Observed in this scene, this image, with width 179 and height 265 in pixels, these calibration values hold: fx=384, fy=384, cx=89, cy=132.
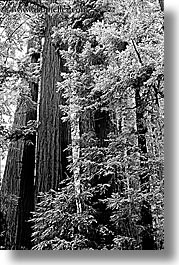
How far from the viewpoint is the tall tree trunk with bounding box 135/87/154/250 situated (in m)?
1.66

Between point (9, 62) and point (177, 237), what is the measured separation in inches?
44.5

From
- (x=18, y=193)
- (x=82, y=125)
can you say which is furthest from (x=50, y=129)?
(x=18, y=193)

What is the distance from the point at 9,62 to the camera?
6.09 ft

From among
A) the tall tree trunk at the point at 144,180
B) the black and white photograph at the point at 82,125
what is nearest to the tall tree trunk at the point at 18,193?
the black and white photograph at the point at 82,125

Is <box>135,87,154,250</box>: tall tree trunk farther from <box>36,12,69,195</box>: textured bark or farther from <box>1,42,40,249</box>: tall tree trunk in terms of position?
<box>1,42,40,249</box>: tall tree trunk

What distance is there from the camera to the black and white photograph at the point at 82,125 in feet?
5.48

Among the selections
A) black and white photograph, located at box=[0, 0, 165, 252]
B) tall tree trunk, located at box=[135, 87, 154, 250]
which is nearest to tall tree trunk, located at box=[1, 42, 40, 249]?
black and white photograph, located at box=[0, 0, 165, 252]

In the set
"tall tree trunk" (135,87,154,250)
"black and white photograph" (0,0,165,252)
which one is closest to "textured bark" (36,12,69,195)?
"black and white photograph" (0,0,165,252)

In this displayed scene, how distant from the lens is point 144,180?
172cm

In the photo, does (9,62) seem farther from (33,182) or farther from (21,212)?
(21,212)

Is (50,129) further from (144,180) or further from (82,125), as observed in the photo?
(144,180)

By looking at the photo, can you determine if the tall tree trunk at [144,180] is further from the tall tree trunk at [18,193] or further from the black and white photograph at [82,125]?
the tall tree trunk at [18,193]

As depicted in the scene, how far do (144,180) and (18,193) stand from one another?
56 centimetres

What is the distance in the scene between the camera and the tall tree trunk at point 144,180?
1.66 meters
